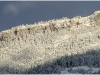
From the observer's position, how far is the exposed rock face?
87000 millimetres

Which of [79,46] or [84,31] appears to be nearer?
[79,46]

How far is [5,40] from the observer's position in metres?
112

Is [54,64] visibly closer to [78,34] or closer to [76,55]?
[76,55]

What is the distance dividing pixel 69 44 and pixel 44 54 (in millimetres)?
7391

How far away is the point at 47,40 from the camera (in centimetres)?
10212

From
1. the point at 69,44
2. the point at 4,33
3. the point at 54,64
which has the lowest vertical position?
the point at 54,64

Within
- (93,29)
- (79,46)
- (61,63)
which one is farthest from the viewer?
(93,29)

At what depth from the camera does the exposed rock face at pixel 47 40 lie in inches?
3425

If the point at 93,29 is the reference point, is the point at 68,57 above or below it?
below

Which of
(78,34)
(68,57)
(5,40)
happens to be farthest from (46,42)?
(68,57)

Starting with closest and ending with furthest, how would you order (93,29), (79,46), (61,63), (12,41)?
1. (61,63)
2. (79,46)
3. (93,29)
4. (12,41)

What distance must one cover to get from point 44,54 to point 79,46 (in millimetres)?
8517

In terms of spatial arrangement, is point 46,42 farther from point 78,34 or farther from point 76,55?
point 76,55

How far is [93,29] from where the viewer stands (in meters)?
100
